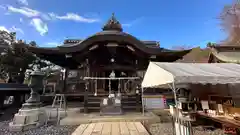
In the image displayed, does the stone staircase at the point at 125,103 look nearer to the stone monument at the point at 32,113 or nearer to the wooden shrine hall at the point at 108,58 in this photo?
the wooden shrine hall at the point at 108,58

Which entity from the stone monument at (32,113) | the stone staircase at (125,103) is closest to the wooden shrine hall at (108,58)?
the stone staircase at (125,103)

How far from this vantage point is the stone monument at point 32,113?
437 centimetres

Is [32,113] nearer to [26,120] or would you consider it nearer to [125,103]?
[26,120]

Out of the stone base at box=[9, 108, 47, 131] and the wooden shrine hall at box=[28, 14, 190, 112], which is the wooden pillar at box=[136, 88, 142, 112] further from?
the stone base at box=[9, 108, 47, 131]

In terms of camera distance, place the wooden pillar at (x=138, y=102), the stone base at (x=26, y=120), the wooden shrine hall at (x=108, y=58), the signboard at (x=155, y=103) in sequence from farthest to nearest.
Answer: the signboard at (x=155, y=103)
the wooden shrine hall at (x=108, y=58)
the wooden pillar at (x=138, y=102)
the stone base at (x=26, y=120)

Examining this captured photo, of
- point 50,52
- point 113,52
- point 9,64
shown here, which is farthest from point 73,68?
point 9,64

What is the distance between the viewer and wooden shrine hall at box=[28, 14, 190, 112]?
22.2 feet

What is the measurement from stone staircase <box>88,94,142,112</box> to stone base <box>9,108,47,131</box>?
88.4 inches

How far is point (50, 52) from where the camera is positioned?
7281mm

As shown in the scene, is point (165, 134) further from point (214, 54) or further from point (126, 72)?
point (214, 54)

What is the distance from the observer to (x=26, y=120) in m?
4.45

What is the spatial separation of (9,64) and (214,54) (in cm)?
1671

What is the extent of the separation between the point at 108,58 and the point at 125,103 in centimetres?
303

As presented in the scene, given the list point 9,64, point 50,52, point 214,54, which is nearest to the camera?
point 50,52
